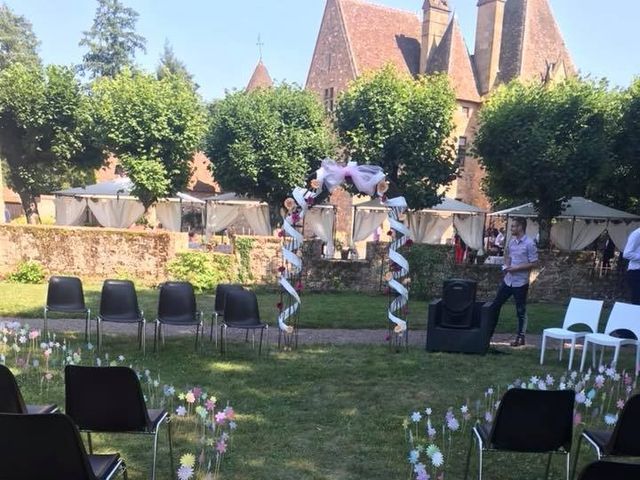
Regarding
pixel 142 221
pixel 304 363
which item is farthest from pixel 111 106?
pixel 304 363

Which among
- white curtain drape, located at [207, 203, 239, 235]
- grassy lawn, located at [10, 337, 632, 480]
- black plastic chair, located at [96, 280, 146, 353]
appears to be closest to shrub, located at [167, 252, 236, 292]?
grassy lawn, located at [10, 337, 632, 480]

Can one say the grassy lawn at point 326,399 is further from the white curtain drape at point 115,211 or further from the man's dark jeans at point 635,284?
the white curtain drape at point 115,211

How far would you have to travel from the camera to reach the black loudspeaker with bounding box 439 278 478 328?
798 cm

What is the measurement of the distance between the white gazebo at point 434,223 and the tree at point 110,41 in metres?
29.6

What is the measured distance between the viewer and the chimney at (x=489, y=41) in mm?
32250

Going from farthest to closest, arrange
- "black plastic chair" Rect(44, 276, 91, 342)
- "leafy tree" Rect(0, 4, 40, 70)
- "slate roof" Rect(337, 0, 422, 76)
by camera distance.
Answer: "leafy tree" Rect(0, 4, 40, 70)
"slate roof" Rect(337, 0, 422, 76)
"black plastic chair" Rect(44, 276, 91, 342)

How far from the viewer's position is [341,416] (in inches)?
209

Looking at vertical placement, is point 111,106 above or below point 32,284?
above

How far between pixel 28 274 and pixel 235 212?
10357 mm

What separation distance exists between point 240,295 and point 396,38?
29200 mm

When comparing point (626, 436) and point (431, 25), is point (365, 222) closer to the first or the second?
point (431, 25)

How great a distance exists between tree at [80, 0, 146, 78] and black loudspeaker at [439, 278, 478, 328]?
40676mm

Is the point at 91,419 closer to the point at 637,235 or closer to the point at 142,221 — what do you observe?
the point at 637,235

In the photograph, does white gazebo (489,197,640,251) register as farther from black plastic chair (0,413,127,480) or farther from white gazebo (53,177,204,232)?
black plastic chair (0,413,127,480)
